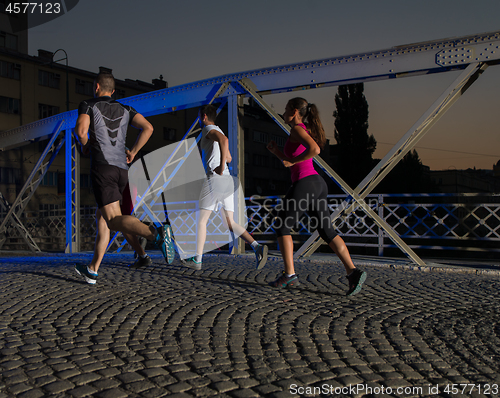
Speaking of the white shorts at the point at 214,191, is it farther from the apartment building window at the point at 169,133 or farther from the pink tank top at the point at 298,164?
the apartment building window at the point at 169,133

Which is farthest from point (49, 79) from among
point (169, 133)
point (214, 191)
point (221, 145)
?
point (221, 145)

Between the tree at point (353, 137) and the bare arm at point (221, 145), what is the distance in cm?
4085

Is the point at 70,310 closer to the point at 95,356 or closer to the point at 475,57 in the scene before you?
the point at 95,356

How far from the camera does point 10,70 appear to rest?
3800cm

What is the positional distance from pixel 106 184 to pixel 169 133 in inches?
1790

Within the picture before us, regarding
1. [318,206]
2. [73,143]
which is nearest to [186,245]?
[73,143]

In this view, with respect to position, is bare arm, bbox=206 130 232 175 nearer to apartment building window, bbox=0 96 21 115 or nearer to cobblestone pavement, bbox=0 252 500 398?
cobblestone pavement, bbox=0 252 500 398

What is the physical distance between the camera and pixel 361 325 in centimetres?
337

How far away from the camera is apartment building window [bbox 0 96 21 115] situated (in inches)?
1465

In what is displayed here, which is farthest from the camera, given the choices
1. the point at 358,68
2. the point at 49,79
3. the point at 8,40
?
the point at 8,40

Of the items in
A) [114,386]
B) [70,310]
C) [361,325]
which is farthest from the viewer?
[70,310]

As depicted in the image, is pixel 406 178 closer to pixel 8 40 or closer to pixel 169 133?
pixel 169 133

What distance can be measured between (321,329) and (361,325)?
0.33 metres

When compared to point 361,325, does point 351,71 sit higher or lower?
higher
